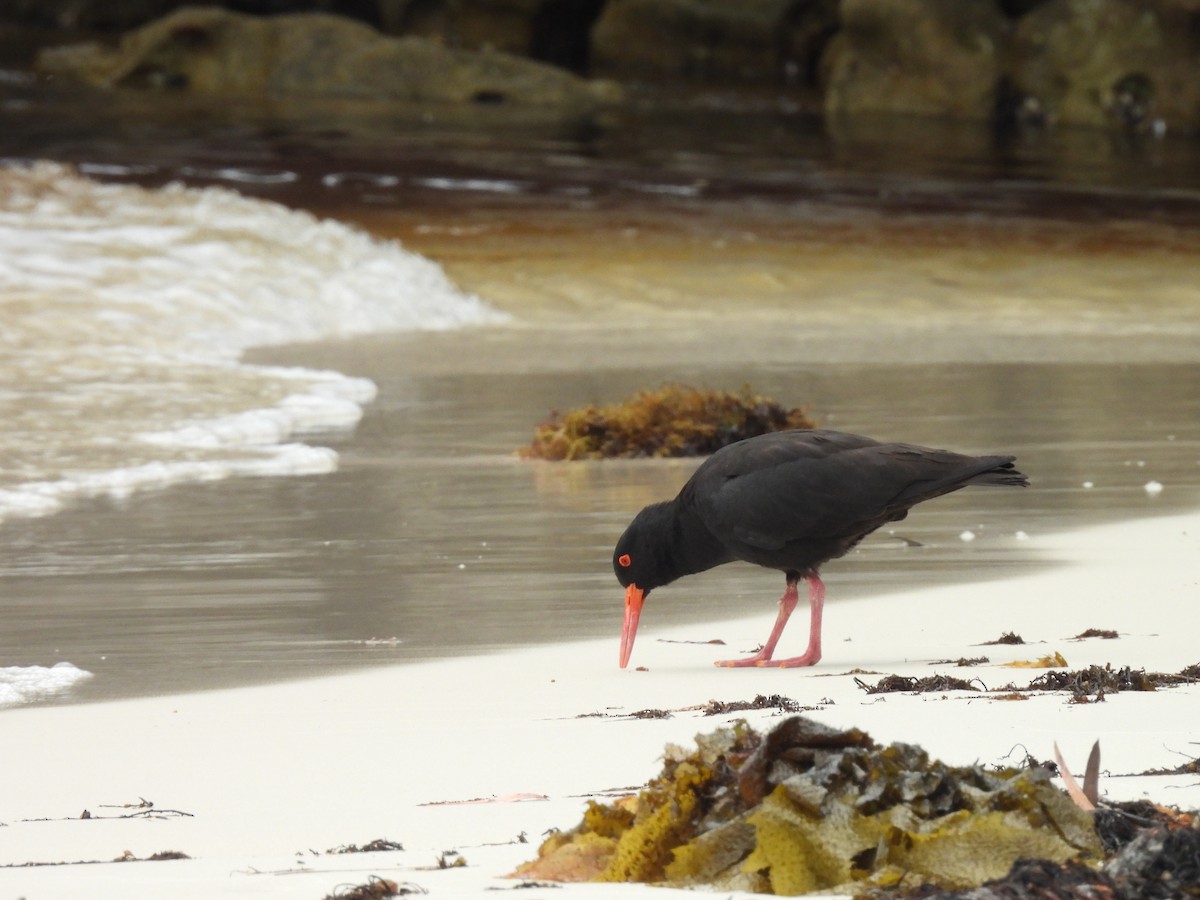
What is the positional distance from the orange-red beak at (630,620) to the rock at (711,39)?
35637 mm

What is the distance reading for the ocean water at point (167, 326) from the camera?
379 inches

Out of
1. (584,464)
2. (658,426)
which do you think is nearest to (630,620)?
(584,464)

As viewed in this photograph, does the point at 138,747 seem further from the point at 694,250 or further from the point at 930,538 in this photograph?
the point at 694,250

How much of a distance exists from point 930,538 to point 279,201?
15985 mm

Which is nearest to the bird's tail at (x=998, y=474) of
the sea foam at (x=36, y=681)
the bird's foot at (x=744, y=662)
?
the bird's foot at (x=744, y=662)

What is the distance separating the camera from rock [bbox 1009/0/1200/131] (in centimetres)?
3272

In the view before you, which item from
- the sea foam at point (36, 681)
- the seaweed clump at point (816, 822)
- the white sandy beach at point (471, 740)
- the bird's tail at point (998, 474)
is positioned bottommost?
the sea foam at point (36, 681)

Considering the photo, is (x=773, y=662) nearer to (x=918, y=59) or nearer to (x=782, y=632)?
(x=782, y=632)

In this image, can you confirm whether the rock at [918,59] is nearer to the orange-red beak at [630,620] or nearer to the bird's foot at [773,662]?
the orange-red beak at [630,620]

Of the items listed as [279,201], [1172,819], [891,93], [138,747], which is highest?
[891,93]

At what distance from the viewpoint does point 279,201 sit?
73.9 feet

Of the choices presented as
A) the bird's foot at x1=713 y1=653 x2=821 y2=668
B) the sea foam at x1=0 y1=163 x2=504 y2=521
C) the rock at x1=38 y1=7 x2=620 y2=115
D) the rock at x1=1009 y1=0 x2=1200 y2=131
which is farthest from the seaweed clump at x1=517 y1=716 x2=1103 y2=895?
the rock at x1=38 y1=7 x2=620 y2=115

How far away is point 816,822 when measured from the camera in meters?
3.46

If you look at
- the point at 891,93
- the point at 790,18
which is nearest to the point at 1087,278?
the point at 891,93
